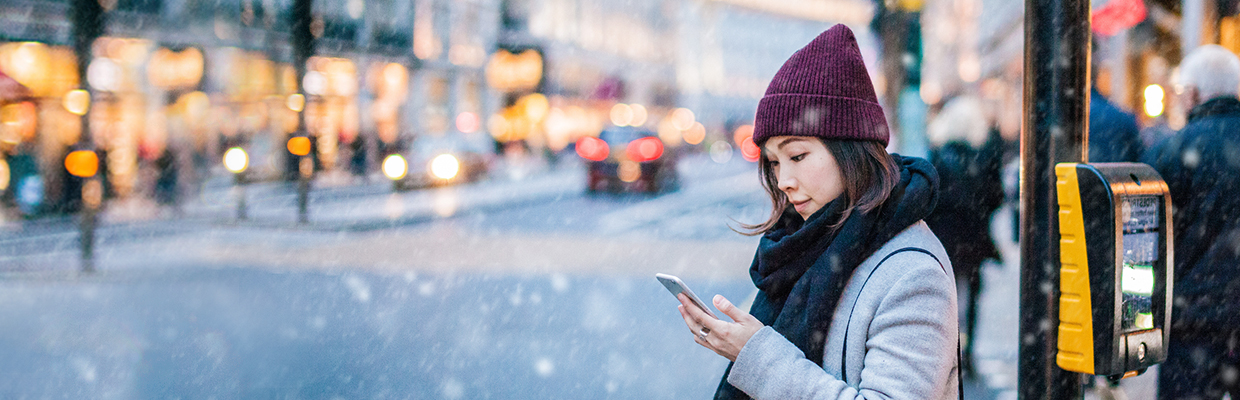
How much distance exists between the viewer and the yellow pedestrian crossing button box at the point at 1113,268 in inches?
73.2

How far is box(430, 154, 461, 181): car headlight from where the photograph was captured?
22.6m

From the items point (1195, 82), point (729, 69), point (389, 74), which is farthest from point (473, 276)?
point (729, 69)

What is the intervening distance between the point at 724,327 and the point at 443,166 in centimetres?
2119

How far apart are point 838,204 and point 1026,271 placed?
441 millimetres

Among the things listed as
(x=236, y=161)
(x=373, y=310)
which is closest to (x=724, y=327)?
(x=373, y=310)

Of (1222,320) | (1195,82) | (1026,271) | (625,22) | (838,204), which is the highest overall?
(625,22)

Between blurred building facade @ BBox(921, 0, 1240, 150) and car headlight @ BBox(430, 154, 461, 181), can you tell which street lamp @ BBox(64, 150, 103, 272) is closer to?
blurred building facade @ BBox(921, 0, 1240, 150)

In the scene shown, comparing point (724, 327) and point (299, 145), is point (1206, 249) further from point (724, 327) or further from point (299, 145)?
point (299, 145)

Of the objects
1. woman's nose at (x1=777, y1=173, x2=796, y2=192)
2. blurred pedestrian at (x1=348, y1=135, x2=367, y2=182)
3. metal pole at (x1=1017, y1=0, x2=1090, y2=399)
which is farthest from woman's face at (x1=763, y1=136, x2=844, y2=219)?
blurred pedestrian at (x1=348, y1=135, x2=367, y2=182)

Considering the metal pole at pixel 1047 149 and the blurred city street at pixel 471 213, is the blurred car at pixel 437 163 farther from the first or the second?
the metal pole at pixel 1047 149

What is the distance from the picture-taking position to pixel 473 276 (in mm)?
9797

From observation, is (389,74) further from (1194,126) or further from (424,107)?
(1194,126)

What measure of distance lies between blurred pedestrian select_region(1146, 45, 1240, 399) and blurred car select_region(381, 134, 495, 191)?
19553 mm

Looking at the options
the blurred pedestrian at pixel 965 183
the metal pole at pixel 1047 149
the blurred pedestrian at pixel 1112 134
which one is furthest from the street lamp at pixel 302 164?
the metal pole at pixel 1047 149
